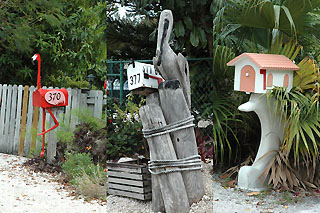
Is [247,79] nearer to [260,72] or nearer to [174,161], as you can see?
[260,72]

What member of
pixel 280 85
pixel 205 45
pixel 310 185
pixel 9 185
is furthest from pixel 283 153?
pixel 9 185

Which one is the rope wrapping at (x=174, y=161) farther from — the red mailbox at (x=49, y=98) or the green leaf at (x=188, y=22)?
the red mailbox at (x=49, y=98)

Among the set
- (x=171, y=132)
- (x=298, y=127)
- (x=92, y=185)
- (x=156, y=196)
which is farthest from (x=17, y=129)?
(x=298, y=127)

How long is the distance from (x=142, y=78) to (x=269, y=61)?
0.68 meters

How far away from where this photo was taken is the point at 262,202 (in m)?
1.89

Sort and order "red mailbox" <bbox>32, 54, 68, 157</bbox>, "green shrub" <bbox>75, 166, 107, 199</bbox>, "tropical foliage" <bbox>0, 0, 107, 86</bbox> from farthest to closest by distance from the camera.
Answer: "tropical foliage" <bbox>0, 0, 107, 86</bbox> < "red mailbox" <bbox>32, 54, 68, 157</bbox> < "green shrub" <bbox>75, 166, 107, 199</bbox>

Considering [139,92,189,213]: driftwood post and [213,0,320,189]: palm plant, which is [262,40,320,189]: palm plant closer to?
[213,0,320,189]: palm plant

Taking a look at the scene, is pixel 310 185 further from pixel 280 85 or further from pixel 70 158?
pixel 70 158

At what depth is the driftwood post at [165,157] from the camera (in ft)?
5.32

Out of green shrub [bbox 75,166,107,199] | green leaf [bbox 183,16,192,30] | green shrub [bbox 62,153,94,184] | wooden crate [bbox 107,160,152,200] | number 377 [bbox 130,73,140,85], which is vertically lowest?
green shrub [bbox 75,166,107,199]

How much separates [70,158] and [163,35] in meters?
1.87

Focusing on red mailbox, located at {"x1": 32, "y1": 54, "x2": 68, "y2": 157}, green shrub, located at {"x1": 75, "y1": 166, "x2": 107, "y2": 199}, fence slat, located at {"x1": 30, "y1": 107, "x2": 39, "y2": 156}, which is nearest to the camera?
green shrub, located at {"x1": 75, "y1": 166, "x2": 107, "y2": 199}

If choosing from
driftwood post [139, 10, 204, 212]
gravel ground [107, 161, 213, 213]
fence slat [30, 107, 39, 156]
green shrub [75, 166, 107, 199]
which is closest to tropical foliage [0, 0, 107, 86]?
fence slat [30, 107, 39, 156]

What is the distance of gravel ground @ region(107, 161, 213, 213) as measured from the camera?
1745mm
